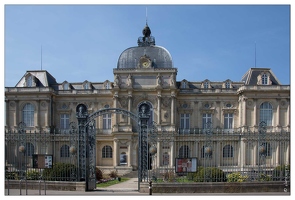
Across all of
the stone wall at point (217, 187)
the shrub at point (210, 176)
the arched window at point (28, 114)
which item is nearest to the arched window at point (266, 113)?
the stone wall at point (217, 187)

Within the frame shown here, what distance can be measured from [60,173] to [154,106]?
22.2m

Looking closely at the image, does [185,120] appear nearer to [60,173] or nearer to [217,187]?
[217,187]

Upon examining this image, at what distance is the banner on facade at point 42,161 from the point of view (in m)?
21.8

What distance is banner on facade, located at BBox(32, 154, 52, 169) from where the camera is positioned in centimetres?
2183

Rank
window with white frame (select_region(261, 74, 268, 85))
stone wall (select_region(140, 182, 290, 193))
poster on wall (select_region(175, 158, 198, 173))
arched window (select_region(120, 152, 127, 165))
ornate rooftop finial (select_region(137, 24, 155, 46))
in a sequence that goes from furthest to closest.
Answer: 1. ornate rooftop finial (select_region(137, 24, 155, 46))
2. window with white frame (select_region(261, 74, 268, 85))
3. arched window (select_region(120, 152, 127, 165))
4. poster on wall (select_region(175, 158, 198, 173))
5. stone wall (select_region(140, 182, 290, 193))

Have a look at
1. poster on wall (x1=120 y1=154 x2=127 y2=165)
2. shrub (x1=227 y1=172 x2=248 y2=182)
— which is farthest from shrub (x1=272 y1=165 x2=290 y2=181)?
poster on wall (x1=120 y1=154 x2=127 y2=165)

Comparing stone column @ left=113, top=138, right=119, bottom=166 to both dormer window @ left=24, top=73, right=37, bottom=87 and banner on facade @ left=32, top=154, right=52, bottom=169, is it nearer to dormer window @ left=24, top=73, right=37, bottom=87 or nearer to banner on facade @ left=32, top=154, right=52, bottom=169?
dormer window @ left=24, top=73, right=37, bottom=87

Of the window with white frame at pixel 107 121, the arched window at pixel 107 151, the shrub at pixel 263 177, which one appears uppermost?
the window with white frame at pixel 107 121

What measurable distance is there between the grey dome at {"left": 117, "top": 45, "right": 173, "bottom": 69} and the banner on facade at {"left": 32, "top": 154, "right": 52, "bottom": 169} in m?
24.1

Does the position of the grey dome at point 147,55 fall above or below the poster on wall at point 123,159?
above

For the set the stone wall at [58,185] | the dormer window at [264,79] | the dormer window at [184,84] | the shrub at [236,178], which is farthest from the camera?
the dormer window at [184,84]

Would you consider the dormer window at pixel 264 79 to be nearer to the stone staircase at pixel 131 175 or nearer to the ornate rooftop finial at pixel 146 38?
the ornate rooftop finial at pixel 146 38

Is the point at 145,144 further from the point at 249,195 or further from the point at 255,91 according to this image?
the point at 255,91

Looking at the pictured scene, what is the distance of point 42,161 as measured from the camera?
21.9 m
